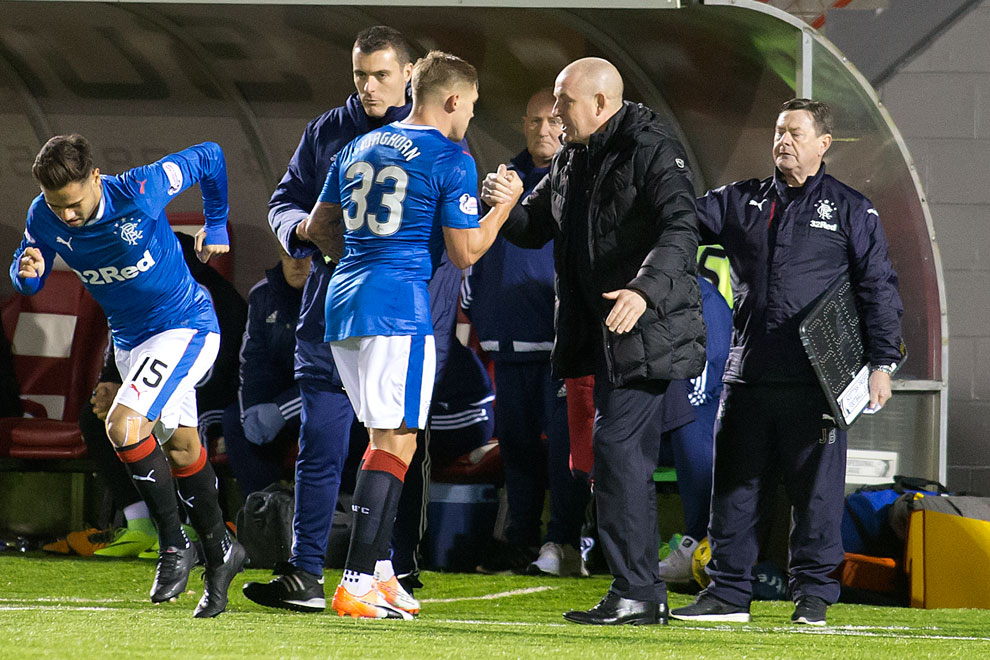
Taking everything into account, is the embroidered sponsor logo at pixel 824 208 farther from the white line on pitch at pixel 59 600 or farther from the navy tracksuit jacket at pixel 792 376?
the white line on pitch at pixel 59 600

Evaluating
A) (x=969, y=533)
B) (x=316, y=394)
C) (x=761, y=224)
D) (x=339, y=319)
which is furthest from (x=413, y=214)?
A: (x=969, y=533)

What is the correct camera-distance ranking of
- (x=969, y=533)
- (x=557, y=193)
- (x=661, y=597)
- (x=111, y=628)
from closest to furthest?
(x=111, y=628), (x=661, y=597), (x=557, y=193), (x=969, y=533)

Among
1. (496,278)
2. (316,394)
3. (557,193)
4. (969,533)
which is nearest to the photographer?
(557,193)

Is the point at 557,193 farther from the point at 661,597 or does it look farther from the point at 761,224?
the point at 661,597

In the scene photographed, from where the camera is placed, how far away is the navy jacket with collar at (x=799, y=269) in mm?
3678

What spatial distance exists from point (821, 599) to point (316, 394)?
5.24 feet

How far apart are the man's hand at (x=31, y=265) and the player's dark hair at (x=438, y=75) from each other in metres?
1.16

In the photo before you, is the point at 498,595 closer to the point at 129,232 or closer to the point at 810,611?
the point at 810,611

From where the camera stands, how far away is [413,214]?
3.45 m

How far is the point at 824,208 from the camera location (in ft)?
12.2

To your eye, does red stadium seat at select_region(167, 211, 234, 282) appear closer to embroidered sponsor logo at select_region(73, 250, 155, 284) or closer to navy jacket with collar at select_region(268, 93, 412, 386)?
navy jacket with collar at select_region(268, 93, 412, 386)

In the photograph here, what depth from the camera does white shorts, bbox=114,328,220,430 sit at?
11.8 feet

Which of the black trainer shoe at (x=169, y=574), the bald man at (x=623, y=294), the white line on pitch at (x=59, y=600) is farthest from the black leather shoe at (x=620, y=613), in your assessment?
the white line on pitch at (x=59, y=600)

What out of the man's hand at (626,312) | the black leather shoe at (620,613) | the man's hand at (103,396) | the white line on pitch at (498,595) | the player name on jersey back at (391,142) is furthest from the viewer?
the man's hand at (103,396)
